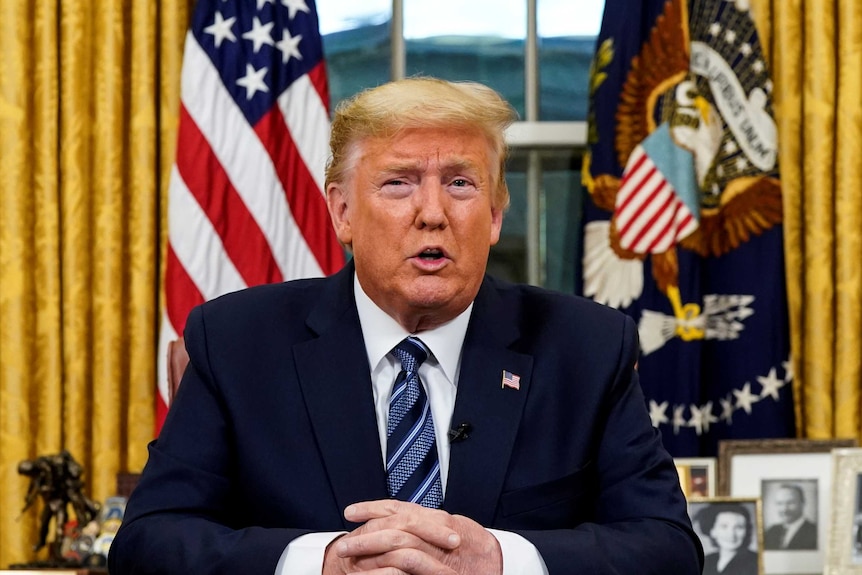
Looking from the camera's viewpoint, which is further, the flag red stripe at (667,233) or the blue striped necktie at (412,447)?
the flag red stripe at (667,233)

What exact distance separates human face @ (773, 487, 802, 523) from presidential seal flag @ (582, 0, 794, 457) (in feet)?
0.80

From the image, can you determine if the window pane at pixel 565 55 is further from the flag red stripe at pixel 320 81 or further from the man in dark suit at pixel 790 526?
the man in dark suit at pixel 790 526

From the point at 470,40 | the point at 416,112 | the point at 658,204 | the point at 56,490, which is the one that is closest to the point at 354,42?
the point at 470,40

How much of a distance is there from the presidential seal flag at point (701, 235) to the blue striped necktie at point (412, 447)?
6.11 feet

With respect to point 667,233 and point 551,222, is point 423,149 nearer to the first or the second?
point 667,233

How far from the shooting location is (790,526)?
3.61m

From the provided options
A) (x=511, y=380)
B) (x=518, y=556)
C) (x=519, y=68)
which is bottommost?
(x=518, y=556)

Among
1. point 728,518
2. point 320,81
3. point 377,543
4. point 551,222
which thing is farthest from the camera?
point 551,222

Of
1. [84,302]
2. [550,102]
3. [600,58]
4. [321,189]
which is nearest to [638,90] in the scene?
[600,58]

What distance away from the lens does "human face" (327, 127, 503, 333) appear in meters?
2.11

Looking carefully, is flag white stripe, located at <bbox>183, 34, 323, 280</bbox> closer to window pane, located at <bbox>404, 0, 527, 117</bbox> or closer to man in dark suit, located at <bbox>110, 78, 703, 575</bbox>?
window pane, located at <bbox>404, 0, 527, 117</bbox>

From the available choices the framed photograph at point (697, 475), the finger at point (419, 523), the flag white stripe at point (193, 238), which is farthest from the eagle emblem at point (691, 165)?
the finger at point (419, 523)

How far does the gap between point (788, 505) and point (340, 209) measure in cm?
199

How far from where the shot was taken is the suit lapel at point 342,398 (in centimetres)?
205
